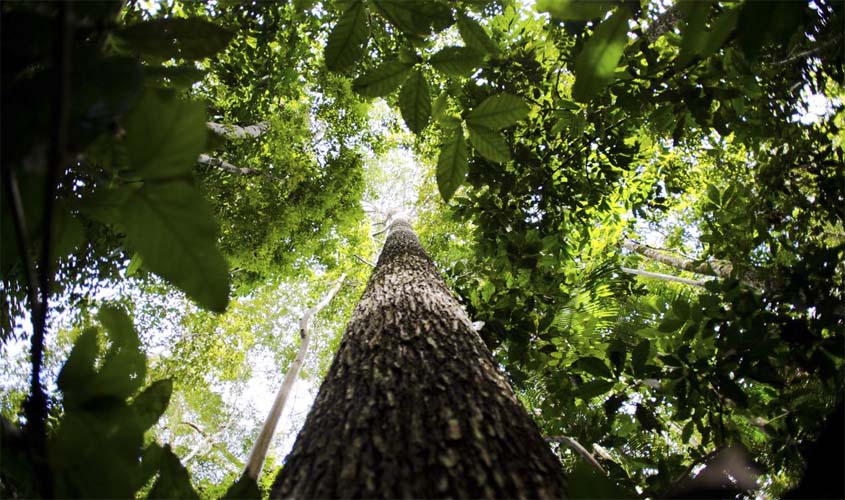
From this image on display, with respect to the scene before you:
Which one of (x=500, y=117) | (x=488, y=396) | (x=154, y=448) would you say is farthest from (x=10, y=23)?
(x=488, y=396)

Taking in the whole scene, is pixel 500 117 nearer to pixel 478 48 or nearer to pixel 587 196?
pixel 478 48

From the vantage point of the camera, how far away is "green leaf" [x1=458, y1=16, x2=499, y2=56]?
0.93 meters

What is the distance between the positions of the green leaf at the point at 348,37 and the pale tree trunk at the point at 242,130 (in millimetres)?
3667

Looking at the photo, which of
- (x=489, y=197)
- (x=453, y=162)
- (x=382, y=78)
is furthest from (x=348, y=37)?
(x=489, y=197)

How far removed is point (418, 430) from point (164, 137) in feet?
2.70

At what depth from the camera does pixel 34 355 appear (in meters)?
0.43

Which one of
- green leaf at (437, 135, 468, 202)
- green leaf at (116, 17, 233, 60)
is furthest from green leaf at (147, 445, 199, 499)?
green leaf at (437, 135, 468, 202)

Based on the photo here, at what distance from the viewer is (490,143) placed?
3.08 ft

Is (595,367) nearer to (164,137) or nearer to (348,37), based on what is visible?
(348,37)

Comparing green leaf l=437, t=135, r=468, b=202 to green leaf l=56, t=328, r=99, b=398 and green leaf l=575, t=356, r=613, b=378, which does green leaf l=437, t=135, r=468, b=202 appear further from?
green leaf l=575, t=356, r=613, b=378

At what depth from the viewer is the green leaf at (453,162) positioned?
1.00 m

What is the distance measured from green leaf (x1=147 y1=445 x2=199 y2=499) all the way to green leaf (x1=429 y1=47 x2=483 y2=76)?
100cm

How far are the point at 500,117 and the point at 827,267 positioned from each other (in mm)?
1797

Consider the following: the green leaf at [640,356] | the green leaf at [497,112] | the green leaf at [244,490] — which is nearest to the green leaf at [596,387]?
the green leaf at [640,356]
